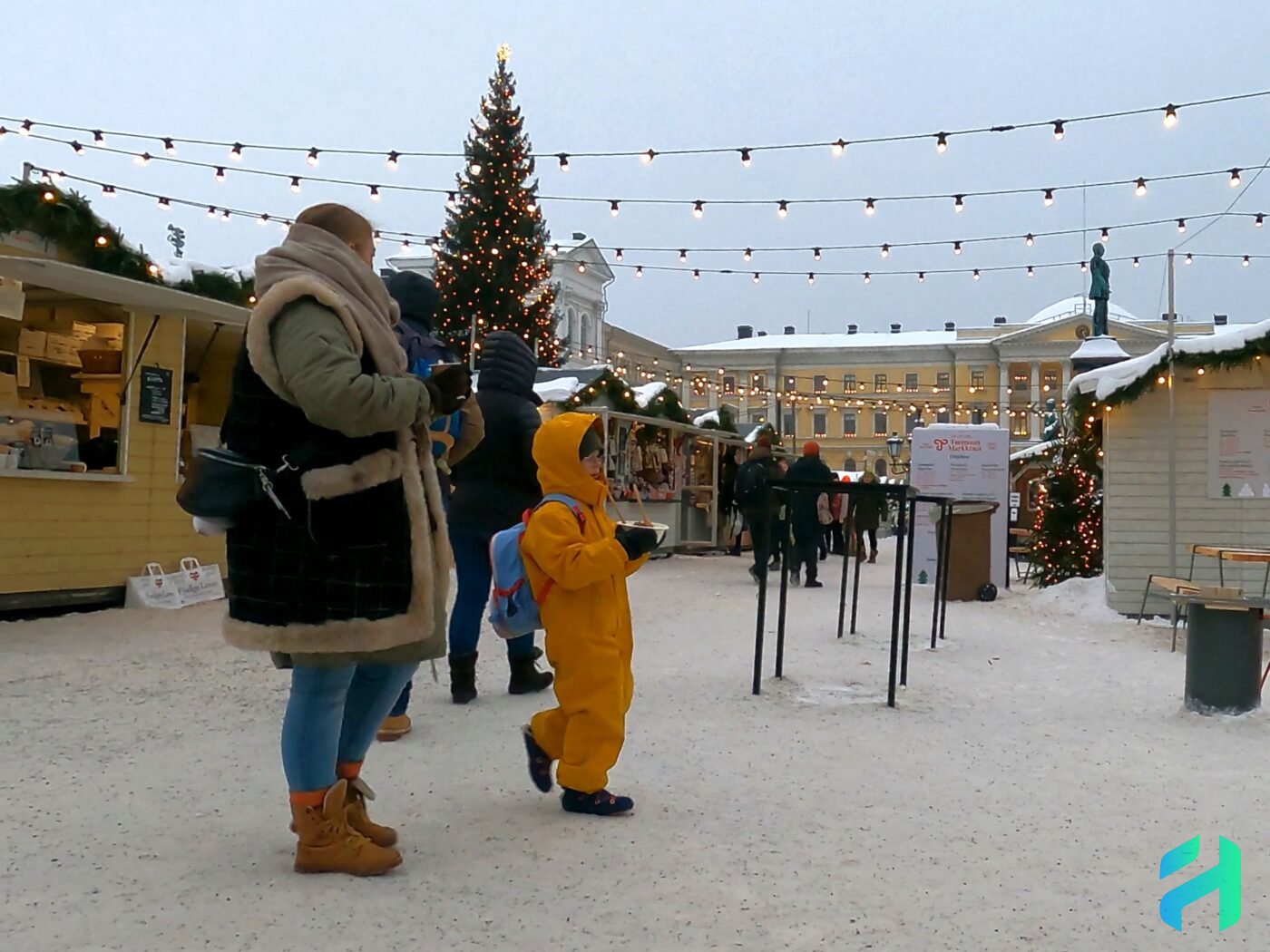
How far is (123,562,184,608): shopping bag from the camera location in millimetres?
8891

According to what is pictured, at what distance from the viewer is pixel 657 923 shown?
2.62m

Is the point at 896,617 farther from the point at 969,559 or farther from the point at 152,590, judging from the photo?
the point at 969,559

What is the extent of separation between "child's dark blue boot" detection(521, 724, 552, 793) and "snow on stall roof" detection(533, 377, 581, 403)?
36.6 ft

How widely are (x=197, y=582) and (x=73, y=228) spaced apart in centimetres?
298

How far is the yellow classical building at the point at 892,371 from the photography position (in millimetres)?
66125

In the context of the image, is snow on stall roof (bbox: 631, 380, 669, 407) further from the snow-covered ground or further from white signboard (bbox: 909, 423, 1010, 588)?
the snow-covered ground

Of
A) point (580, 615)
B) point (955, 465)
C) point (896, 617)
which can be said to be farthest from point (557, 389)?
point (580, 615)

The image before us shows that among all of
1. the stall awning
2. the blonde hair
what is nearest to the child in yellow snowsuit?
the blonde hair

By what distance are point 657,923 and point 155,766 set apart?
88.4 inches

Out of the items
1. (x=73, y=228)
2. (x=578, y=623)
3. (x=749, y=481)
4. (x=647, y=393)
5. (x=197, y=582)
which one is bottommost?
(x=197, y=582)

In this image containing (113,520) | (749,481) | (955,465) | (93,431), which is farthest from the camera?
(749,481)

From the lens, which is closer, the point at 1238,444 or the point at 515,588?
the point at 515,588

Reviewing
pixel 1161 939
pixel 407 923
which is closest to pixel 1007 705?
pixel 1161 939

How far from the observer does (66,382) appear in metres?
9.14
